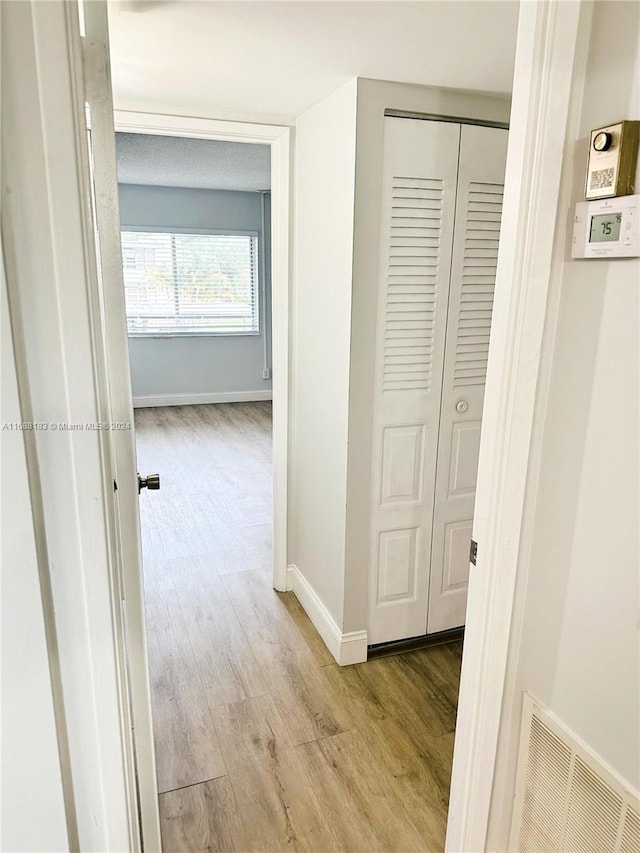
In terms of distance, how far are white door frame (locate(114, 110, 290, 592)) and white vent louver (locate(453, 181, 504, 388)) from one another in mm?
816

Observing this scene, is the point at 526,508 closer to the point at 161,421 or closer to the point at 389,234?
the point at 389,234

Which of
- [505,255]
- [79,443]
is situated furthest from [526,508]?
[79,443]

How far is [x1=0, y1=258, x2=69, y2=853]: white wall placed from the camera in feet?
2.89

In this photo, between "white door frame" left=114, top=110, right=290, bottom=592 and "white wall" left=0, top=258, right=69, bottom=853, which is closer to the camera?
"white wall" left=0, top=258, right=69, bottom=853

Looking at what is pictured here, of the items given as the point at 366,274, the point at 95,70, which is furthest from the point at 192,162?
the point at 95,70

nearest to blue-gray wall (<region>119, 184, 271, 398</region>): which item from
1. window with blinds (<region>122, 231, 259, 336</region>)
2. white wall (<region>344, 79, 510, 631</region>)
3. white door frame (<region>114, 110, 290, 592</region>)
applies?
window with blinds (<region>122, 231, 259, 336</region>)

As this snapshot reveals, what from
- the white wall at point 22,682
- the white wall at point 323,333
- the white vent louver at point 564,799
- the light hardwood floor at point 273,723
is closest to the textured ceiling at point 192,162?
the white wall at point 323,333

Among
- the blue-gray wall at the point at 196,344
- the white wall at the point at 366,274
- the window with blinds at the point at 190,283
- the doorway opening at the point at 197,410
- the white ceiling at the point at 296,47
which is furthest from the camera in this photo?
the window with blinds at the point at 190,283

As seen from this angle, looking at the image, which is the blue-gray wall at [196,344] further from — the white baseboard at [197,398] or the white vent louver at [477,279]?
the white vent louver at [477,279]

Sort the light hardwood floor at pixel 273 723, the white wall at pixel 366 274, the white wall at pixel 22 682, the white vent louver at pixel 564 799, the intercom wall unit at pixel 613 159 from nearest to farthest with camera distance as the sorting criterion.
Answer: the white wall at pixel 22 682
the intercom wall unit at pixel 613 159
the white vent louver at pixel 564 799
the light hardwood floor at pixel 273 723
the white wall at pixel 366 274

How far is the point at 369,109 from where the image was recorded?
6.30 feet

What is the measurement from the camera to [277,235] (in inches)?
101

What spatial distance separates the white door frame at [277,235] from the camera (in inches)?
91.0

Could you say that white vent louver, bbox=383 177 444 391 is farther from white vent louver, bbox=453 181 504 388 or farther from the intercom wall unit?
the intercom wall unit
